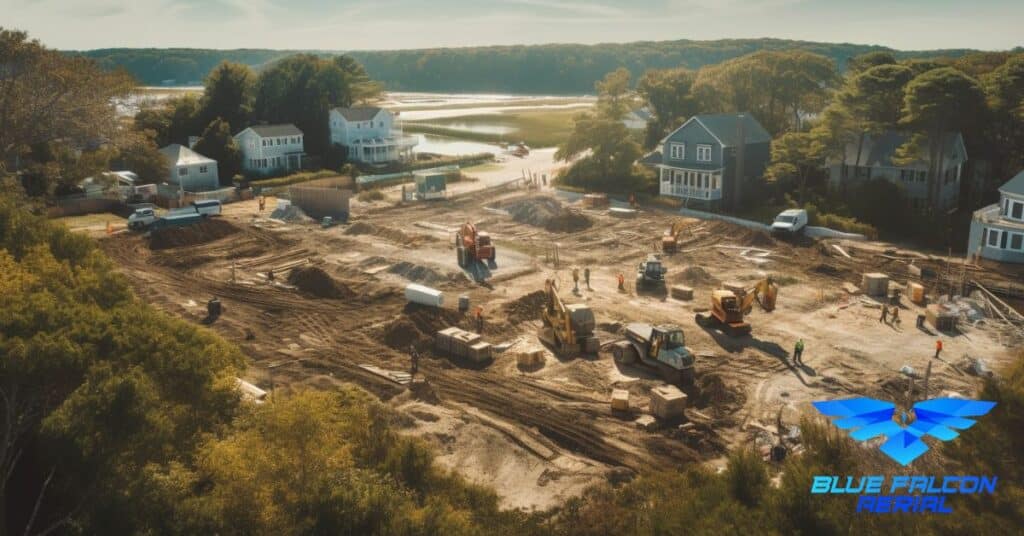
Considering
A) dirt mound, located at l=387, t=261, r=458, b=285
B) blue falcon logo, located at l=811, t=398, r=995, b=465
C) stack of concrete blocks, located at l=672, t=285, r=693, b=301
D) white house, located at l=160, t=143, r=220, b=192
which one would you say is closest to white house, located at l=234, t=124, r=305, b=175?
white house, located at l=160, t=143, r=220, b=192

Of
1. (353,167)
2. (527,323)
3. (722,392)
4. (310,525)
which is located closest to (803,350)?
(722,392)

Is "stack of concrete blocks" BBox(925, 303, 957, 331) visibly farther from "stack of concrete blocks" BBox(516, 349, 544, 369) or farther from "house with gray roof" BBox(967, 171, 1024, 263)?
"stack of concrete blocks" BBox(516, 349, 544, 369)

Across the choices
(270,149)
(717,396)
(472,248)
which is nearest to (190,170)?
(270,149)

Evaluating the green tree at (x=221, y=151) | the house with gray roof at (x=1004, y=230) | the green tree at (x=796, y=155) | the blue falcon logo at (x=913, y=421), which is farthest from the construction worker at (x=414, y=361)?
the green tree at (x=221, y=151)

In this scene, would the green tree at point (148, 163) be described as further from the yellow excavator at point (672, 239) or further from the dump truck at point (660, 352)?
the dump truck at point (660, 352)

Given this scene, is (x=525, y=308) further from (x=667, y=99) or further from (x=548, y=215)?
(x=667, y=99)

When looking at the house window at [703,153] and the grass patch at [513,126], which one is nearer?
the house window at [703,153]

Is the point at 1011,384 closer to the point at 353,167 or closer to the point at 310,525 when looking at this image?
the point at 310,525
